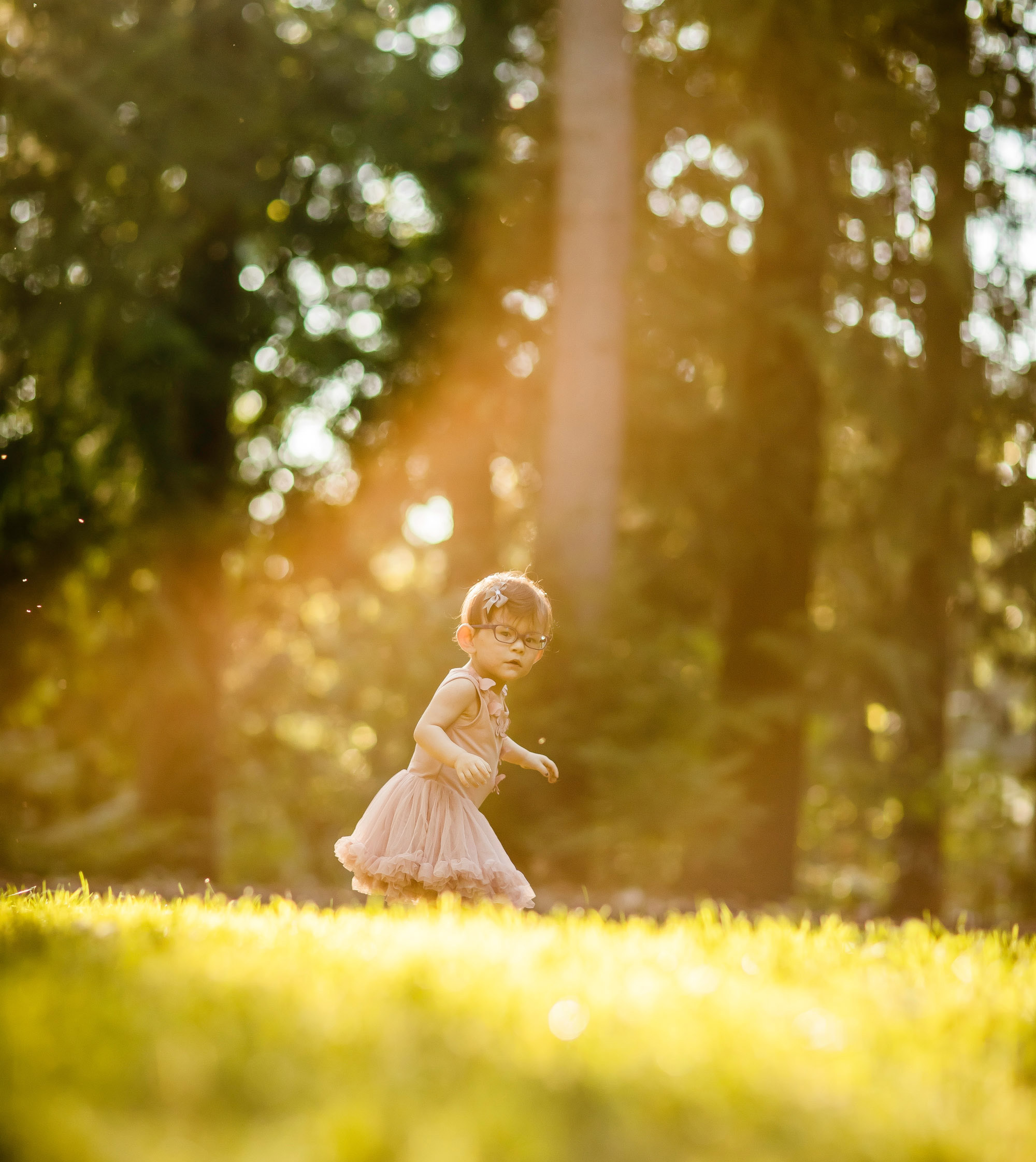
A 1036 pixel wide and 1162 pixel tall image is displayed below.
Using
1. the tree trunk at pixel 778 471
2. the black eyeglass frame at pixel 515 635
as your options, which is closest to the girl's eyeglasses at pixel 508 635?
the black eyeglass frame at pixel 515 635

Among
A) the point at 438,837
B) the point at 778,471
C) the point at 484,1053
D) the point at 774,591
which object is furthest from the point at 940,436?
the point at 484,1053

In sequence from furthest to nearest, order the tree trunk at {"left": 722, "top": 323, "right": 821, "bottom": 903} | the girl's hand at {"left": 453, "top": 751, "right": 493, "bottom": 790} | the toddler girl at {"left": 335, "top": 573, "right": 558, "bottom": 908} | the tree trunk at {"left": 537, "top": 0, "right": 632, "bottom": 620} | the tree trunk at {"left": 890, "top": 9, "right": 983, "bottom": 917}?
the tree trunk at {"left": 722, "top": 323, "right": 821, "bottom": 903}
the tree trunk at {"left": 890, "top": 9, "right": 983, "bottom": 917}
the tree trunk at {"left": 537, "top": 0, "right": 632, "bottom": 620}
the toddler girl at {"left": 335, "top": 573, "right": 558, "bottom": 908}
the girl's hand at {"left": 453, "top": 751, "right": 493, "bottom": 790}

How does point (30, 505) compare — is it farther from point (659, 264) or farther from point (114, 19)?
point (659, 264)

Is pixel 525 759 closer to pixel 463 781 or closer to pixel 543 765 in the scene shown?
pixel 543 765

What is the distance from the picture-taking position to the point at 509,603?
4789 millimetres

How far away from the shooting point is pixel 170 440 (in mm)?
11656

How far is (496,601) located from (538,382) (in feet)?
26.1

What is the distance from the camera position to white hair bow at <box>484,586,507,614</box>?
189 inches

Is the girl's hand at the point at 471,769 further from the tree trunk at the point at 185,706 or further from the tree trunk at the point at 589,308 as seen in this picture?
the tree trunk at the point at 185,706

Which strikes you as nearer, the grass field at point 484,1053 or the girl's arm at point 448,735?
the grass field at point 484,1053

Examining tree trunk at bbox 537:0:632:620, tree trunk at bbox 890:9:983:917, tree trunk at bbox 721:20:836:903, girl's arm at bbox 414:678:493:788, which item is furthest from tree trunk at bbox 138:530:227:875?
girl's arm at bbox 414:678:493:788

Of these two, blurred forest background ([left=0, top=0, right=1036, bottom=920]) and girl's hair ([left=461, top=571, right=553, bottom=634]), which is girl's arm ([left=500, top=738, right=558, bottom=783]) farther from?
blurred forest background ([left=0, top=0, right=1036, bottom=920])

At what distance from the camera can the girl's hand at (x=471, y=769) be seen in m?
4.33

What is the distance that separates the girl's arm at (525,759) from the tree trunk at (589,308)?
18.5 ft
